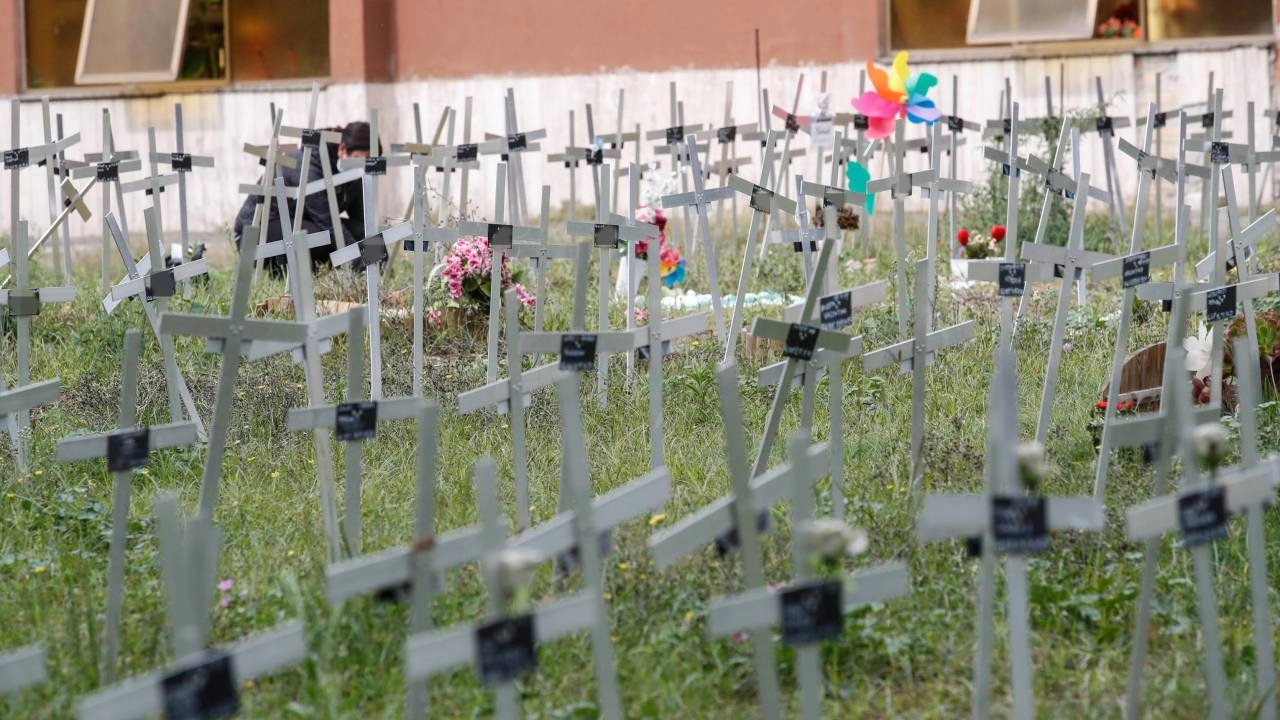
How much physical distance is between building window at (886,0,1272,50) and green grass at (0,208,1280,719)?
232 inches

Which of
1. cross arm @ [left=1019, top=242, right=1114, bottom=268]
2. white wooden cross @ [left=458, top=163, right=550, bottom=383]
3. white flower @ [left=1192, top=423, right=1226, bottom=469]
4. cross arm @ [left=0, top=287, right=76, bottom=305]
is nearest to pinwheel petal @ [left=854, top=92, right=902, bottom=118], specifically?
white wooden cross @ [left=458, top=163, right=550, bottom=383]

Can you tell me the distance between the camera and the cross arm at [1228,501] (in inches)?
99.6

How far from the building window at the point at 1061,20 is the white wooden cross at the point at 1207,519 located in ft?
30.0

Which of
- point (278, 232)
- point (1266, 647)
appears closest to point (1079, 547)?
point (1266, 647)

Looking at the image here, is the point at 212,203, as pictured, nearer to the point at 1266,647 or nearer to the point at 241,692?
the point at 241,692

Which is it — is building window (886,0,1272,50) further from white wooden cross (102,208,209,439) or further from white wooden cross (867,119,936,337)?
white wooden cross (102,208,209,439)

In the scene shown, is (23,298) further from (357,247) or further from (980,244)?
(980,244)

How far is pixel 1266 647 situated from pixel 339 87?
34.8ft

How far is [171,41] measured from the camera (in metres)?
13.2

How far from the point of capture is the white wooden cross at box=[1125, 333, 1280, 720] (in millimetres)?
2551

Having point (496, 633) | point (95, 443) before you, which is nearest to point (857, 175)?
point (95, 443)

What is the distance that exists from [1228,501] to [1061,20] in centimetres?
956

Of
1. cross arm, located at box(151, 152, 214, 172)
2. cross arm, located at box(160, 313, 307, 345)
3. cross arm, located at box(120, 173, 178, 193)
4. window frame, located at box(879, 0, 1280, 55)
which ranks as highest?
window frame, located at box(879, 0, 1280, 55)

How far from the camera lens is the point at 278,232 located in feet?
31.4
